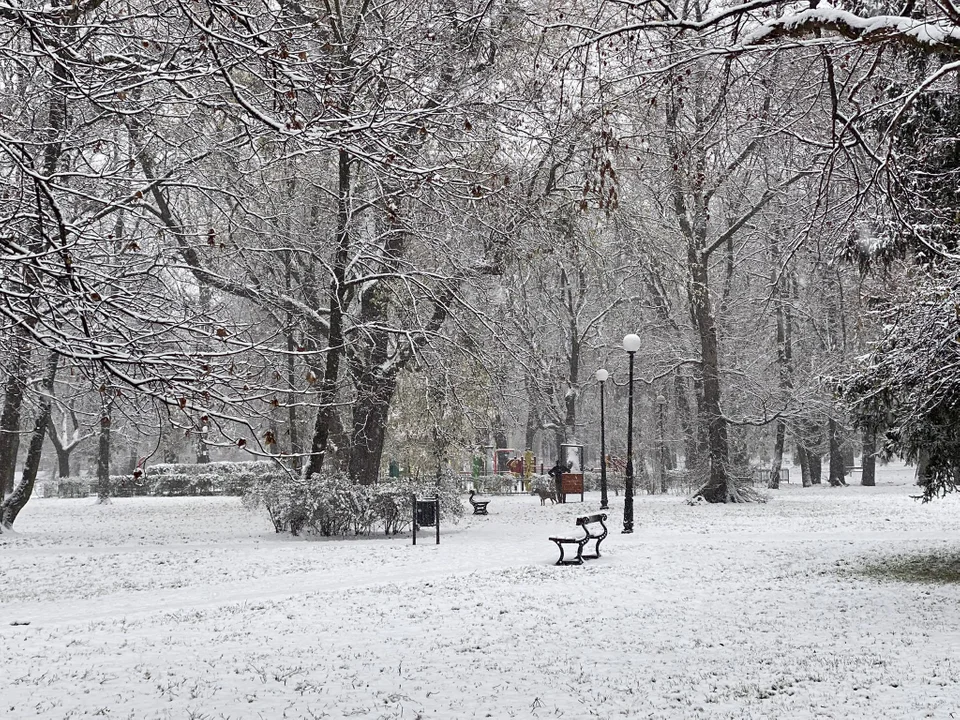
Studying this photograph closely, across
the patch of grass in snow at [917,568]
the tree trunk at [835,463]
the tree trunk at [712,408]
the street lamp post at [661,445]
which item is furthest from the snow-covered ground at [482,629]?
the tree trunk at [835,463]

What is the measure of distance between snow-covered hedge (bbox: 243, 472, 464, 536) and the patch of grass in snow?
9059mm

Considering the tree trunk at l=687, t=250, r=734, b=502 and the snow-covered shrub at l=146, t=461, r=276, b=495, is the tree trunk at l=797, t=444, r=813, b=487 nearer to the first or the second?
the tree trunk at l=687, t=250, r=734, b=502

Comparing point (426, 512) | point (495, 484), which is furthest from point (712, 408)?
point (495, 484)

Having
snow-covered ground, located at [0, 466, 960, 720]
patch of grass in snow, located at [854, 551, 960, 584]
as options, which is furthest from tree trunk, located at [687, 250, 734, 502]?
patch of grass in snow, located at [854, 551, 960, 584]

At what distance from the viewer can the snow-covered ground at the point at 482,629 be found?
6.75 metres

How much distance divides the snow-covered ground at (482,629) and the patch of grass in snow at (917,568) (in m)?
0.06

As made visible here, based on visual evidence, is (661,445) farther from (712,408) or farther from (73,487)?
(73,487)

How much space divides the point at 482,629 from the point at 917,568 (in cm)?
750

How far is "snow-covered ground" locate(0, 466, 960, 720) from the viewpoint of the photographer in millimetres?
6746

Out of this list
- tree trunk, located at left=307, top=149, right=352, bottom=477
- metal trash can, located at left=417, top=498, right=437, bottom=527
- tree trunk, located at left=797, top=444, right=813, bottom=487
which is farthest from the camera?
tree trunk, located at left=797, top=444, right=813, bottom=487

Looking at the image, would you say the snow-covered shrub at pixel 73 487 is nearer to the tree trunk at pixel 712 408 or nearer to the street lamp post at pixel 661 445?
the street lamp post at pixel 661 445

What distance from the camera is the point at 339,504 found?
61.7ft

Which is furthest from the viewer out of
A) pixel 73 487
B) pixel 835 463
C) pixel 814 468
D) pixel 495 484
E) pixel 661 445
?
pixel 814 468

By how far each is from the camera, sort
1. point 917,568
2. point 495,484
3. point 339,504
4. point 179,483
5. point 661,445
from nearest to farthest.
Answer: point 917,568 < point 339,504 < point 661,445 < point 495,484 < point 179,483
